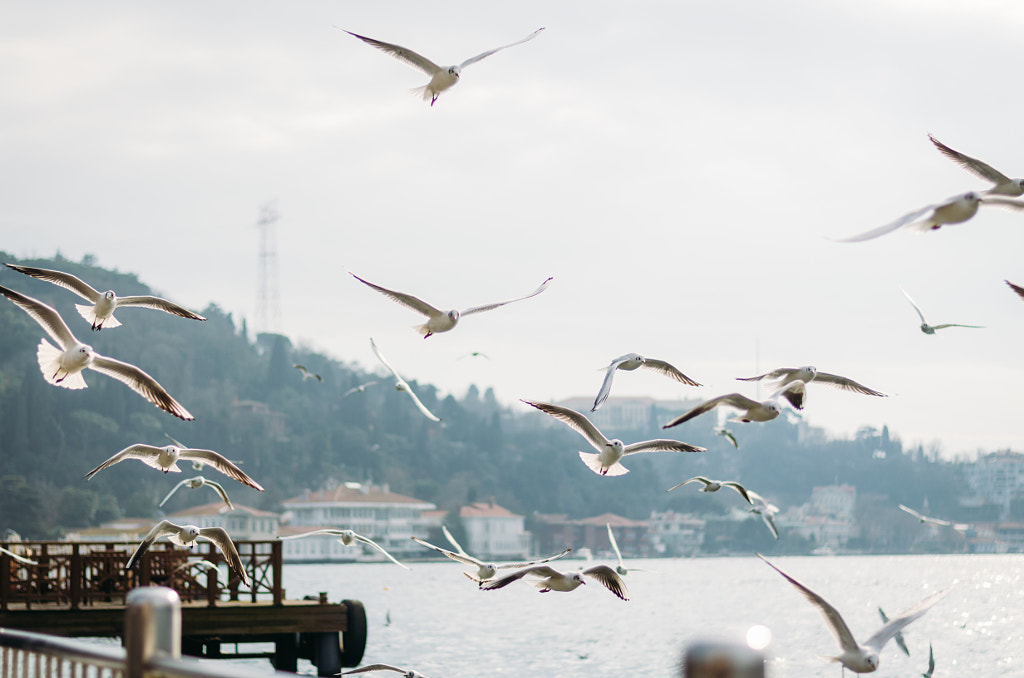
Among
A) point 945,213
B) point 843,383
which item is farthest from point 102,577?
point 945,213

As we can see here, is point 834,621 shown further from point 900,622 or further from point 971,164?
point 971,164

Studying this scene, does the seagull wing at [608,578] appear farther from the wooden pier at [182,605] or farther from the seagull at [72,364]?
the wooden pier at [182,605]

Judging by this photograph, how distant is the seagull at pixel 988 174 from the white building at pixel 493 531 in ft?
451

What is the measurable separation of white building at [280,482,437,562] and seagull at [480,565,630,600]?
134 m

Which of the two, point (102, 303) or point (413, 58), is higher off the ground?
point (413, 58)

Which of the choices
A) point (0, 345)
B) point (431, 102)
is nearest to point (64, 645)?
point (431, 102)

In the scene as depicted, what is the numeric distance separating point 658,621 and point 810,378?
198ft

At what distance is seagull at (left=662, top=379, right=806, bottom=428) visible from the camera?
10.5 meters

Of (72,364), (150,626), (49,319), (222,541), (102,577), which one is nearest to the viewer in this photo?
(150,626)

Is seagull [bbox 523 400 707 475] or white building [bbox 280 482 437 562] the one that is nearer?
seagull [bbox 523 400 707 475]

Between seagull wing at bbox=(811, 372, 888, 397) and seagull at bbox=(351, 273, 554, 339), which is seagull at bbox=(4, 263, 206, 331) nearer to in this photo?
seagull at bbox=(351, 273, 554, 339)

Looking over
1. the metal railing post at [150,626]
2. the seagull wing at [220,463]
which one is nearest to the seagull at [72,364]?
the seagull wing at [220,463]

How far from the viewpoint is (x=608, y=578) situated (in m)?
12.9

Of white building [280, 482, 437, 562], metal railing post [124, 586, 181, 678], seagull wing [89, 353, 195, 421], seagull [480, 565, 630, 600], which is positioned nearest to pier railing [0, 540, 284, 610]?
seagull [480, 565, 630, 600]
